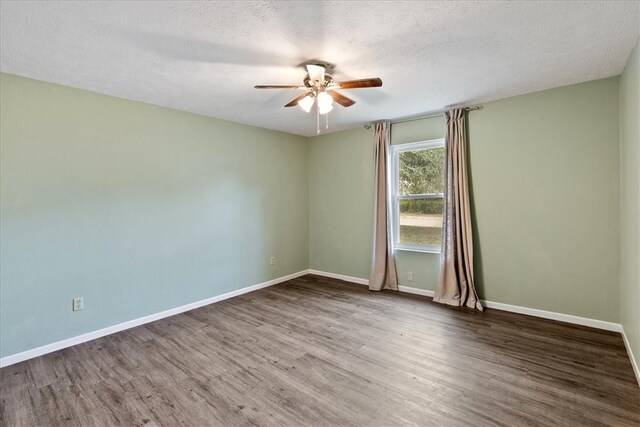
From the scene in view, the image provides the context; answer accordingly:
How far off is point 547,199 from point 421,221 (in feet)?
4.98

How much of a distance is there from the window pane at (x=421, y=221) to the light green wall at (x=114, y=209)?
2.17 meters

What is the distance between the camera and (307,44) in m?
2.22

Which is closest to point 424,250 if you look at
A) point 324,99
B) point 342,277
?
point 342,277

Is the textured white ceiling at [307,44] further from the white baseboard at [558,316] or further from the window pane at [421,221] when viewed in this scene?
the white baseboard at [558,316]

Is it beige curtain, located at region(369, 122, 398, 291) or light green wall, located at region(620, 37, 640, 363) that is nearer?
light green wall, located at region(620, 37, 640, 363)

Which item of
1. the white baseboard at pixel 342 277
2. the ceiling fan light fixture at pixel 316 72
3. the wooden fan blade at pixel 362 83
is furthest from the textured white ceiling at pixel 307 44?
the white baseboard at pixel 342 277

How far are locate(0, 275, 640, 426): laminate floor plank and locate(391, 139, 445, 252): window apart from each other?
121 centimetres

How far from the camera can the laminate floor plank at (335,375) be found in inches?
76.5

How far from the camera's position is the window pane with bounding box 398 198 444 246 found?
14.0 ft

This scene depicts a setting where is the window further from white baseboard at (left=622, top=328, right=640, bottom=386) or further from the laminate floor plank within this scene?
white baseboard at (left=622, top=328, right=640, bottom=386)

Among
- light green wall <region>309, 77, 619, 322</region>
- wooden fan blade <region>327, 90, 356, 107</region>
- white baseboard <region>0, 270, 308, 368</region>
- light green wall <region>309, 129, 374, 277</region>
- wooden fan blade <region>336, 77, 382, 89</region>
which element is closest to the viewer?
wooden fan blade <region>336, 77, 382, 89</region>

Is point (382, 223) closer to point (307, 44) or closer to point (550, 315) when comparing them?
point (550, 315)

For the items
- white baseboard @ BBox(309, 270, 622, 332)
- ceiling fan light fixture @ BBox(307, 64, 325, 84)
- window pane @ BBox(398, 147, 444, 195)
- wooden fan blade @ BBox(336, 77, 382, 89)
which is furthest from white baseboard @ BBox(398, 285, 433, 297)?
ceiling fan light fixture @ BBox(307, 64, 325, 84)

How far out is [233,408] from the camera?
2.03 m
